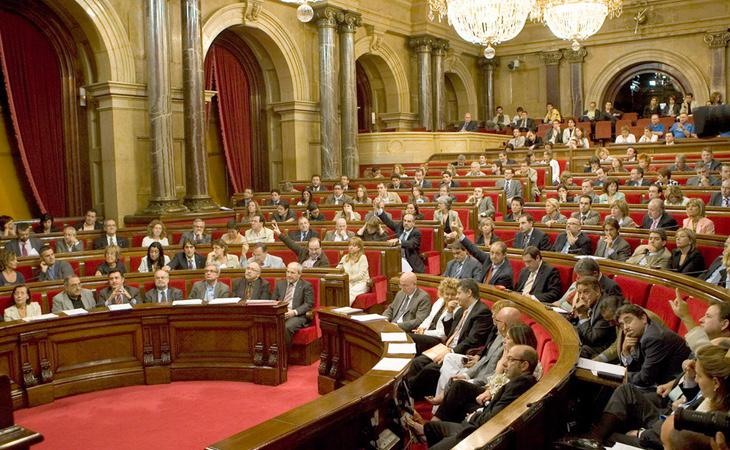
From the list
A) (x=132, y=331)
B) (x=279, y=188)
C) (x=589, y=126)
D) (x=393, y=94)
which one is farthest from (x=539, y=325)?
(x=393, y=94)

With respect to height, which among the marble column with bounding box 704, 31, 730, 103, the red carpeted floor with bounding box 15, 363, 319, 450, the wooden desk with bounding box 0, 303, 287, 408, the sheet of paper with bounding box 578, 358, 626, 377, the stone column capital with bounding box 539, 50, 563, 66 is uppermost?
the stone column capital with bounding box 539, 50, 563, 66

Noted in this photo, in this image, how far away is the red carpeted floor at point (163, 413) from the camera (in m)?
4.07

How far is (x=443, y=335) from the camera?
466cm

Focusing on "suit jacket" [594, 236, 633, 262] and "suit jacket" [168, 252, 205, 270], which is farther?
"suit jacket" [168, 252, 205, 270]

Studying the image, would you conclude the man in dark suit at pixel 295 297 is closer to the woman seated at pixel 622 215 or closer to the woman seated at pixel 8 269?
the woman seated at pixel 8 269

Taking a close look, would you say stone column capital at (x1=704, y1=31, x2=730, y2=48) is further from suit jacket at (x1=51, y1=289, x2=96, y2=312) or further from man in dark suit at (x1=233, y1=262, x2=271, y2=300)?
suit jacket at (x1=51, y1=289, x2=96, y2=312)

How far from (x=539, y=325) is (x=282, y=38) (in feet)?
33.8

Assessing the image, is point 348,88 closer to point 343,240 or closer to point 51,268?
point 343,240

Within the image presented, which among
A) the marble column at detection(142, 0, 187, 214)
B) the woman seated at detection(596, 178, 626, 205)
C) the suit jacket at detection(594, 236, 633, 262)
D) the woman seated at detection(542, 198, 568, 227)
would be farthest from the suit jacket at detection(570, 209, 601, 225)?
the marble column at detection(142, 0, 187, 214)

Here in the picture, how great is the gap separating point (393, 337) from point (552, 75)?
15.8 m

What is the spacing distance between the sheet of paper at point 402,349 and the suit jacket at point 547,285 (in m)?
1.83

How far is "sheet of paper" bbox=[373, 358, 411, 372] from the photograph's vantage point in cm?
323

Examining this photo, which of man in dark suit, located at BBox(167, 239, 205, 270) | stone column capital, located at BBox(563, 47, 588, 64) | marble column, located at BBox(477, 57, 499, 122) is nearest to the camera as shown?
man in dark suit, located at BBox(167, 239, 205, 270)

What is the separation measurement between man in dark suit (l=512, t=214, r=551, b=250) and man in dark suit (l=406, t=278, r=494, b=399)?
2.41 meters
